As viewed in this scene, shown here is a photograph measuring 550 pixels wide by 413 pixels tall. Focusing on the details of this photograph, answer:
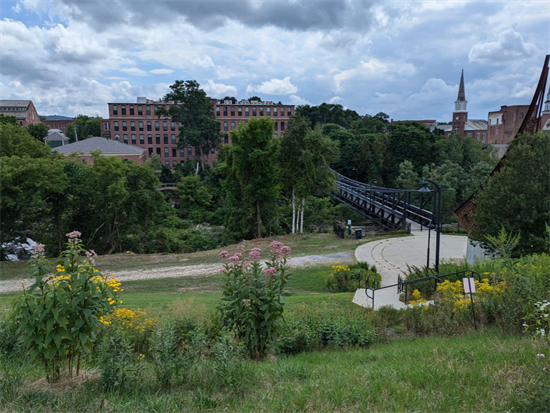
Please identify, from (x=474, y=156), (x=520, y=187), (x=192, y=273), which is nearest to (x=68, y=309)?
(x=520, y=187)

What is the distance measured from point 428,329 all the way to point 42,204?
2414 cm

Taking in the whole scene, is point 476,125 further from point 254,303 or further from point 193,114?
point 254,303

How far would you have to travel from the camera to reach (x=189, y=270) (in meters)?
20.6

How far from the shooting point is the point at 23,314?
4.35 metres

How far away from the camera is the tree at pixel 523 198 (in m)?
12.7

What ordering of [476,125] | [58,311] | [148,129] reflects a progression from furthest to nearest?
[476,125], [148,129], [58,311]

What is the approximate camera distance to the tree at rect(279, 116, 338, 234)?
2986 centimetres

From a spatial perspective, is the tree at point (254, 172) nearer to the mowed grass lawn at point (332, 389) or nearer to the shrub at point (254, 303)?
the shrub at point (254, 303)

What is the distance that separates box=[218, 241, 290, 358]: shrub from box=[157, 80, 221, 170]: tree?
62.8m

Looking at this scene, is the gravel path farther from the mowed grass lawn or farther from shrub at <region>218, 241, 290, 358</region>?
the mowed grass lawn

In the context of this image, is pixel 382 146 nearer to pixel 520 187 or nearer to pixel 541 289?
pixel 520 187

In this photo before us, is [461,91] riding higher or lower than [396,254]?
higher

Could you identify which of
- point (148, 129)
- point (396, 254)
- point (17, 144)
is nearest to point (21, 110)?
point (148, 129)

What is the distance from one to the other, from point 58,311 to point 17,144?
108 ft
